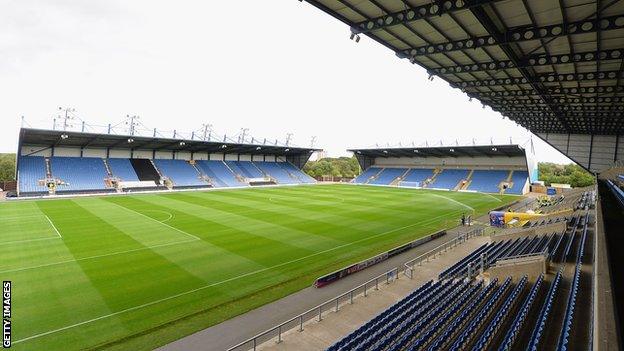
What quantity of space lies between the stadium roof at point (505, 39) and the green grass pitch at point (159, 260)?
35.8 feet

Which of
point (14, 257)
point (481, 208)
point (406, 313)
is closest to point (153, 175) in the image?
point (14, 257)

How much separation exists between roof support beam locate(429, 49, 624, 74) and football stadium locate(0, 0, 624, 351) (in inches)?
2.9

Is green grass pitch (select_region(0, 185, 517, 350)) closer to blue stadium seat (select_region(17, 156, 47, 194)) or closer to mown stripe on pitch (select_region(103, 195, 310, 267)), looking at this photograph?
mown stripe on pitch (select_region(103, 195, 310, 267))

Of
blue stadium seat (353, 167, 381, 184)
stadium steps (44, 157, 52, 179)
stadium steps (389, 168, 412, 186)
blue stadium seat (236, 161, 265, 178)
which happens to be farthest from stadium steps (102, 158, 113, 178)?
stadium steps (389, 168, 412, 186)

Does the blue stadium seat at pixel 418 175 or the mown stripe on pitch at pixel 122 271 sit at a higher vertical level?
the blue stadium seat at pixel 418 175

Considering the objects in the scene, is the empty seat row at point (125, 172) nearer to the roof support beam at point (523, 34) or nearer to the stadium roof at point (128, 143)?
the stadium roof at point (128, 143)

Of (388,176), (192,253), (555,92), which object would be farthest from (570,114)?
(388,176)

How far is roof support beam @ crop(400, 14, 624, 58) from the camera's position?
10266mm

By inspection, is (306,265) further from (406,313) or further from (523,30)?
(523,30)

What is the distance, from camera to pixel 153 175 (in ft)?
176

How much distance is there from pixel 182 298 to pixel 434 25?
555 inches

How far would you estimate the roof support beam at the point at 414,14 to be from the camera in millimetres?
9398

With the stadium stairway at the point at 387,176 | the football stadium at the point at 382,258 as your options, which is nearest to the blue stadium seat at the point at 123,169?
the football stadium at the point at 382,258

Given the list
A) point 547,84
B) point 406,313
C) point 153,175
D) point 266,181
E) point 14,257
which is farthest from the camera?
point 266,181
